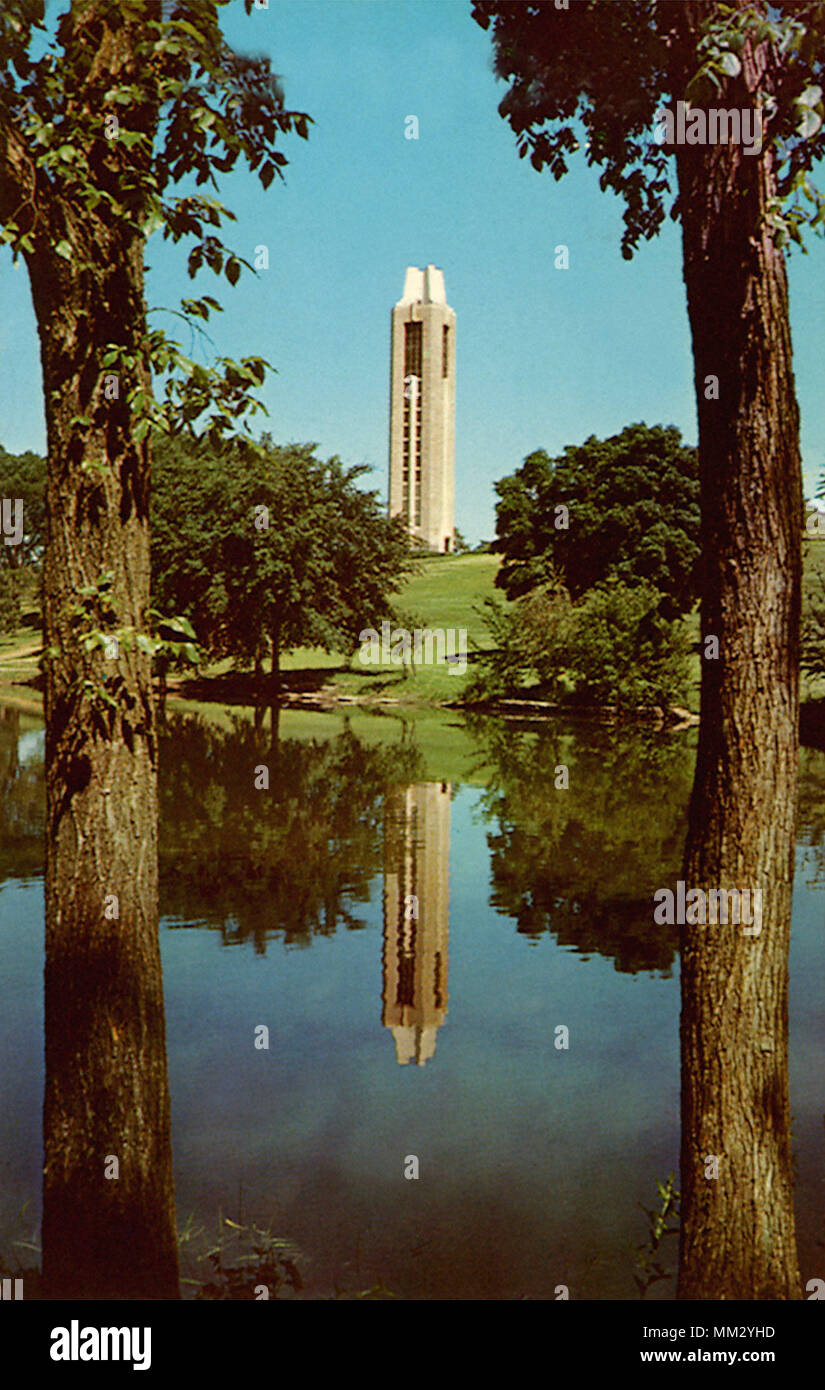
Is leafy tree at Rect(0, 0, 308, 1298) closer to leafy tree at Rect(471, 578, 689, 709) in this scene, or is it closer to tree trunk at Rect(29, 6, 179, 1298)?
tree trunk at Rect(29, 6, 179, 1298)

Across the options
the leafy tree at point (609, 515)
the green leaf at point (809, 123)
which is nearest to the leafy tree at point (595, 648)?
the leafy tree at point (609, 515)

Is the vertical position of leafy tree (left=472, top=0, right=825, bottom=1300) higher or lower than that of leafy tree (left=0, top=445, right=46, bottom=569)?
lower

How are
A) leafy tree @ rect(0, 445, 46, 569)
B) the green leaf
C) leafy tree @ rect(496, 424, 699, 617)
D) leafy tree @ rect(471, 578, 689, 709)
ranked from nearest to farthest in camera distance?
the green leaf, leafy tree @ rect(471, 578, 689, 709), leafy tree @ rect(496, 424, 699, 617), leafy tree @ rect(0, 445, 46, 569)

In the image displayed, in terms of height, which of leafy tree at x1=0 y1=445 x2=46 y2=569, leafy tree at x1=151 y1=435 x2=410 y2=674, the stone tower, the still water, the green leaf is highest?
the stone tower

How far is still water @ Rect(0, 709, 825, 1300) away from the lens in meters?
5.78

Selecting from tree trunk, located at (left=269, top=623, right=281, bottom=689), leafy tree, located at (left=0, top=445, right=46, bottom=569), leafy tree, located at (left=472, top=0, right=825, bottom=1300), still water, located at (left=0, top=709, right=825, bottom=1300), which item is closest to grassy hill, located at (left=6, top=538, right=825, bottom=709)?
tree trunk, located at (left=269, top=623, right=281, bottom=689)

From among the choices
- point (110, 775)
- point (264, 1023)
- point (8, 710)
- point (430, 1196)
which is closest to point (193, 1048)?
point (264, 1023)

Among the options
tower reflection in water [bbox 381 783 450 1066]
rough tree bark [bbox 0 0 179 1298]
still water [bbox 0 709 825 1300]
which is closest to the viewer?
rough tree bark [bbox 0 0 179 1298]

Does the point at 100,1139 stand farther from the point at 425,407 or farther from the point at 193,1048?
the point at 425,407

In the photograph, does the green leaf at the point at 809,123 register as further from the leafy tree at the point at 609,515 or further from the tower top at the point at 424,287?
the tower top at the point at 424,287

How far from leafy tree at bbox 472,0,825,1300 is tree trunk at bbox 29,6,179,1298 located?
222 centimetres

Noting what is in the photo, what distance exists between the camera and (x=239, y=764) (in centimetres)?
2388

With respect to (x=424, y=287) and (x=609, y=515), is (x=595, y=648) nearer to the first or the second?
(x=609, y=515)
